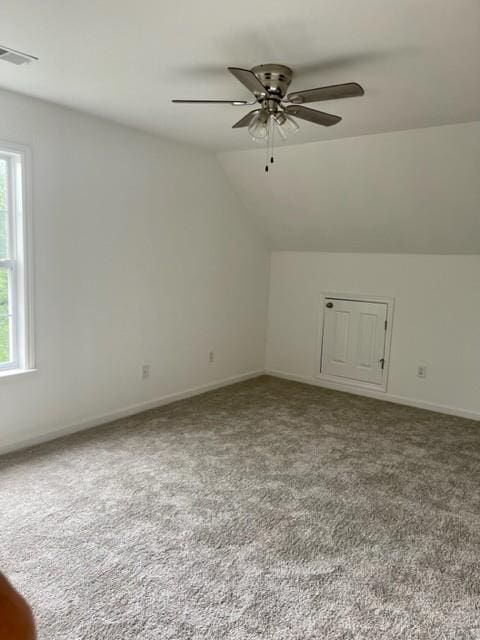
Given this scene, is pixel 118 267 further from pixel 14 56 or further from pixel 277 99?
pixel 277 99

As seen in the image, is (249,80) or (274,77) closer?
(249,80)

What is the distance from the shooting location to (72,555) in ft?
6.92

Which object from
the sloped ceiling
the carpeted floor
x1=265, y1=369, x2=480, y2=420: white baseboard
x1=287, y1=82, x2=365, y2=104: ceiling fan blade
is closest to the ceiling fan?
x1=287, y1=82, x2=365, y2=104: ceiling fan blade

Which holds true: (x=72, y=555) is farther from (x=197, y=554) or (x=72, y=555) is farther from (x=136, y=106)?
(x=136, y=106)

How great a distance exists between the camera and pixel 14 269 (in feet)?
10.3

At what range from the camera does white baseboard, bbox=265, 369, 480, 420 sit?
4156 mm

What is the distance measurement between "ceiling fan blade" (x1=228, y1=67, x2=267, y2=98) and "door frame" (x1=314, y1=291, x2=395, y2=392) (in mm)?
2702

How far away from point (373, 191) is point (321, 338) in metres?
1.67

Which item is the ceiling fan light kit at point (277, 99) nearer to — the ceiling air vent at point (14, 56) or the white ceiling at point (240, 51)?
the white ceiling at point (240, 51)

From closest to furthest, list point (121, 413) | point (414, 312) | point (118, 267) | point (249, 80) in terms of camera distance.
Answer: point (249, 80), point (118, 267), point (121, 413), point (414, 312)

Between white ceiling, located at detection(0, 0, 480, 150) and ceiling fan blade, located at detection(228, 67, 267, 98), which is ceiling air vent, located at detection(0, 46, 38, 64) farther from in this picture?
ceiling fan blade, located at detection(228, 67, 267, 98)

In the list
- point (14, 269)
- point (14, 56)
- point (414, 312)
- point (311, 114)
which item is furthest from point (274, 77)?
point (414, 312)

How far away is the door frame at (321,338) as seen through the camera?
451 centimetres

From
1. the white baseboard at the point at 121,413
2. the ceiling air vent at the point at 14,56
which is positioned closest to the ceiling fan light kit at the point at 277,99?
the ceiling air vent at the point at 14,56
